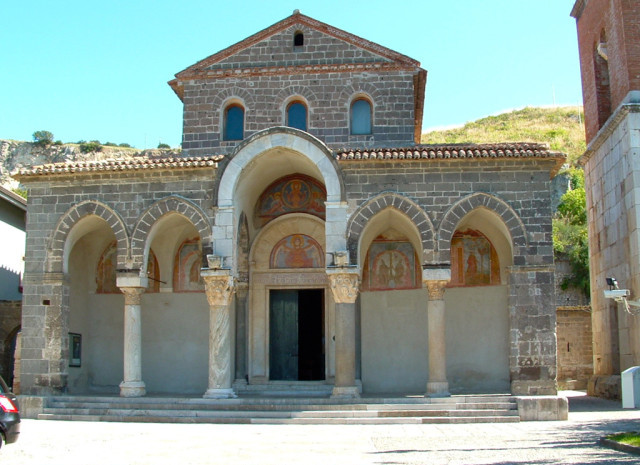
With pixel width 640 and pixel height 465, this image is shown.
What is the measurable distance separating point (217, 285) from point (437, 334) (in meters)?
4.96

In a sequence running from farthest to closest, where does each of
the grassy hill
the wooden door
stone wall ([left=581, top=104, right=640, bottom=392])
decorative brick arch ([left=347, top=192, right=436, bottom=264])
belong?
the grassy hill, the wooden door, stone wall ([left=581, top=104, right=640, bottom=392]), decorative brick arch ([left=347, top=192, right=436, bottom=264])

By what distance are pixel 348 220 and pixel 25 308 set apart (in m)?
7.83

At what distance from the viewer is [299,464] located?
10.1 m

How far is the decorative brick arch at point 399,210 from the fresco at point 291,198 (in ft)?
8.38

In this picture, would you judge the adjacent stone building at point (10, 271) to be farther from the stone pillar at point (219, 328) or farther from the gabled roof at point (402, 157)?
the stone pillar at point (219, 328)

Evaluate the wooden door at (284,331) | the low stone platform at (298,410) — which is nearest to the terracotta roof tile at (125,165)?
the wooden door at (284,331)

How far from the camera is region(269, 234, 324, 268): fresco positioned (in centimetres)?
1973

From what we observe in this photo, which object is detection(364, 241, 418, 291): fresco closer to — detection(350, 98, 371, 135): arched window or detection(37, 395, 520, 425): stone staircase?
detection(350, 98, 371, 135): arched window

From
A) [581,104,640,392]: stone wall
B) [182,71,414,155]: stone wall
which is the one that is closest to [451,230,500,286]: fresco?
[182,71,414,155]: stone wall

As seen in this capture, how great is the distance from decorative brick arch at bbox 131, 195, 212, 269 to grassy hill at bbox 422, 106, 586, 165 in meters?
49.5

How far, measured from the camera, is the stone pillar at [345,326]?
1634 centimetres

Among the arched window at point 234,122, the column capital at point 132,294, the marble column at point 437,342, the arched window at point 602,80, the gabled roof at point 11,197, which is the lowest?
the marble column at point 437,342

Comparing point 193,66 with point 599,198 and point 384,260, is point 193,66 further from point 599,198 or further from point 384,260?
point 599,198

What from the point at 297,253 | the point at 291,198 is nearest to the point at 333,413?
the point at 297,253
